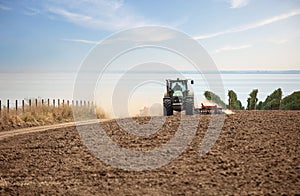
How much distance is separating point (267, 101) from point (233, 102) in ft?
7.64

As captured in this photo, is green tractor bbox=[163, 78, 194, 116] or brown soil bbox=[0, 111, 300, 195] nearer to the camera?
brown soil bbox=[0, 111, 300, 195]

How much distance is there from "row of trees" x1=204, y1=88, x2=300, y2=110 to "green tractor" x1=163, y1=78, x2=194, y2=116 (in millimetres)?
3685

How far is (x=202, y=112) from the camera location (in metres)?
19.0

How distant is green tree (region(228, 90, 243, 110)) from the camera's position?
26172 millimetres

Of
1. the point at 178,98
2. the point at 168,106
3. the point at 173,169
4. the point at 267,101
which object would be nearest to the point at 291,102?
the point at 267,101

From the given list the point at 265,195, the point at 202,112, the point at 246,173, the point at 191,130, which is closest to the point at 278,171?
the point at 246,173

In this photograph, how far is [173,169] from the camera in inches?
316

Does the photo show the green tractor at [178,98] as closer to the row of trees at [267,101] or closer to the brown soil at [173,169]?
the row of trees at [267,101]

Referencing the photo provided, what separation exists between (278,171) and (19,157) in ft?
22.2

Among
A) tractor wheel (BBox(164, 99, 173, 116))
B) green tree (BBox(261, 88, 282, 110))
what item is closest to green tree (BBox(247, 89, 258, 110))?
green tree (BBox(261, 88, 282, 110))

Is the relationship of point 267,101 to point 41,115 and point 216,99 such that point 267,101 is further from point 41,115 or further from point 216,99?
point 41,115

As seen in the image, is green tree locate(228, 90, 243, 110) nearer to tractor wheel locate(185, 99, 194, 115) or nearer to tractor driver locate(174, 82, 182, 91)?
tractor driver locate(174, 82, 182, 91)

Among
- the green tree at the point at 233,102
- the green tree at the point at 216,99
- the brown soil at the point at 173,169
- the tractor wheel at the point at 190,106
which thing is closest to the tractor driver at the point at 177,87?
the tractor wheel at the point at 190,106

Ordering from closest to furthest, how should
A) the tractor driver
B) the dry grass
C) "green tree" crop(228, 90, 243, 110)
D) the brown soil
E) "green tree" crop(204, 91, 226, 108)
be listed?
the brown soil, the dry grass, the tractor driver, "green tree" crop(204, 91, 226, 108), "green tree" crop(228, 90, 243, 110)
